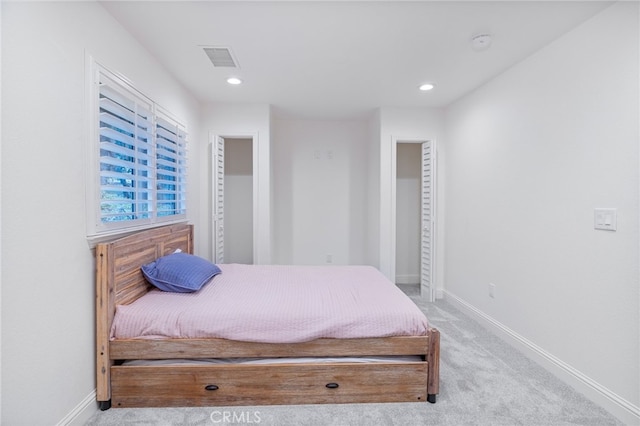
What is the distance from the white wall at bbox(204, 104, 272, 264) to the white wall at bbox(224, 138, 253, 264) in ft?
2.53

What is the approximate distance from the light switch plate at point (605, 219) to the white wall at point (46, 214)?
10.1ft

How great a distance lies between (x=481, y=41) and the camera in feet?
6.73

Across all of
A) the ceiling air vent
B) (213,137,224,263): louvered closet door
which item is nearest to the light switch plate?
the ceiling air vent

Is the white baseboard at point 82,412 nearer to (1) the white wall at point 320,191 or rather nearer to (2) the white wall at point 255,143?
(2) the white wall at point 255,143

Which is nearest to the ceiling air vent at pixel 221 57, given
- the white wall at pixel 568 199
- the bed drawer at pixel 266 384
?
the bed drawer at pixel 266 384

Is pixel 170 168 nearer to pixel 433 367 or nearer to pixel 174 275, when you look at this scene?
pixel 174 275

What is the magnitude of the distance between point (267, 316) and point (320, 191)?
278 centimetres

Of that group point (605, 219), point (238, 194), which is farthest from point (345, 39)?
point (238, 194)

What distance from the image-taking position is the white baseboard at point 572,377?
5.31 feet

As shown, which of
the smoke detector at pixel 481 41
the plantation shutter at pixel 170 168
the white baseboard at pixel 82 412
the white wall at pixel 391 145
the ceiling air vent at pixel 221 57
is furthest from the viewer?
the white wall at pixel 391 145

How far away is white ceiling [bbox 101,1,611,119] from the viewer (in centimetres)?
174

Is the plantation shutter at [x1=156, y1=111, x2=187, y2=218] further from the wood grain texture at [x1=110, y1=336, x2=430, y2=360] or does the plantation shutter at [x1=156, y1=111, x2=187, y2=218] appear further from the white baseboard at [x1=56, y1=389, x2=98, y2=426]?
the white baseboard at [x1=56, y1=389, x2=98, y2=426]

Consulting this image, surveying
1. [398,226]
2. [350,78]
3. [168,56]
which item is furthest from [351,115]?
[168,56]

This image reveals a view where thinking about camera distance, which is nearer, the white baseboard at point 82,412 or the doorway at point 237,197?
the white baseboard at point 82,412
